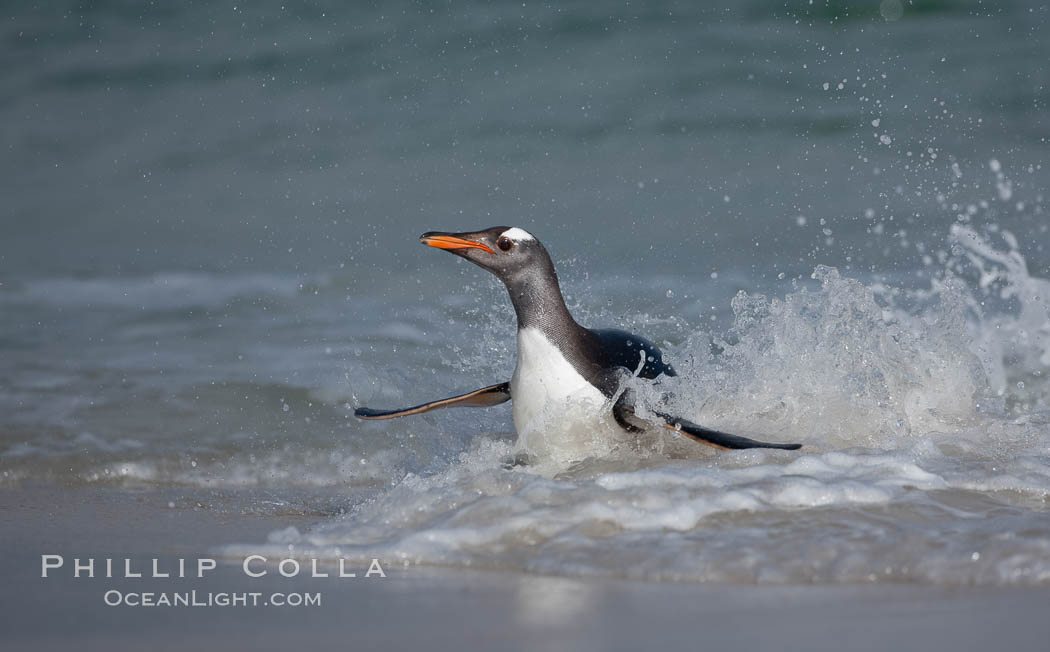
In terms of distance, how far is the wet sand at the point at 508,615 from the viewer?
6.40 feet

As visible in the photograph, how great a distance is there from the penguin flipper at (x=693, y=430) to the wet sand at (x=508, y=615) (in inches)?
41.4

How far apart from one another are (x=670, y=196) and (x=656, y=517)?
6.44 metres

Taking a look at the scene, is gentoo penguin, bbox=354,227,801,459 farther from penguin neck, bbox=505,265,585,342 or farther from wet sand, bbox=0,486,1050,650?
wet sand, bbox=0,486,1050,650

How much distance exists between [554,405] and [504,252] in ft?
1.90

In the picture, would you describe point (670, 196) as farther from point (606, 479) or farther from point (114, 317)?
point (606, 479)

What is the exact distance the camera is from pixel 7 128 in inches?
462

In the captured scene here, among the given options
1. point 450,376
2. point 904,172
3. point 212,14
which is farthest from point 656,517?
point 212,14

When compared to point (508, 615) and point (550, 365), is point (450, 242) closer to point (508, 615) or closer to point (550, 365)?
point (550, 365)

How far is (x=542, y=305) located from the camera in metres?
3.93

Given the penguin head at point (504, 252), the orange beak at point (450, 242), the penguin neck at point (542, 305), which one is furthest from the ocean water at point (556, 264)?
the orange beak at point (450, 242)

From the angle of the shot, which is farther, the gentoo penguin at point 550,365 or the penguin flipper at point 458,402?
the penguin flipper at point 458,402

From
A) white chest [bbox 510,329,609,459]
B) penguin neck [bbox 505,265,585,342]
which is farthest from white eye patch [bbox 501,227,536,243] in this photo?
white chest [bbox 510,329,609,459]

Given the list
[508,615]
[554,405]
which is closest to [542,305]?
[554,405]

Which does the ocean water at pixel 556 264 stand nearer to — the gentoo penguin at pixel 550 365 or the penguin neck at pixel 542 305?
the gentoo penguin at pixel 550 365
